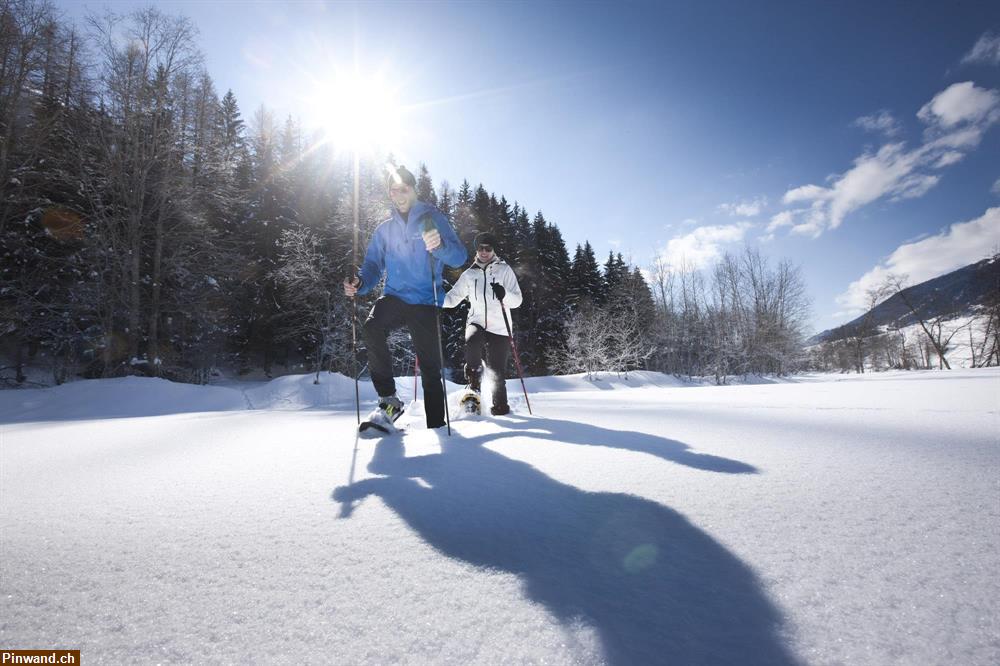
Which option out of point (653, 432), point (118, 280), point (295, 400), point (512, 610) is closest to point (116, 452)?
point (512, 610)

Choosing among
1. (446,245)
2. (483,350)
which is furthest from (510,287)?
(446,245)

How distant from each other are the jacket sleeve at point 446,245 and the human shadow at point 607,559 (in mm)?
1746

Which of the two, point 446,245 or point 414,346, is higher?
point 446,245

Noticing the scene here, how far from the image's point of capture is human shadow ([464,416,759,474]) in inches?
52.7

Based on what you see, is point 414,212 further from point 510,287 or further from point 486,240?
point 510,287

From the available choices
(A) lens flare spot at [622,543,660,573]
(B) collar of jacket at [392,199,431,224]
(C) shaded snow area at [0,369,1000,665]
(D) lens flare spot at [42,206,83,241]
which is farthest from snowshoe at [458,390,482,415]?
(D) lens flare spot at [42,206,83,241]

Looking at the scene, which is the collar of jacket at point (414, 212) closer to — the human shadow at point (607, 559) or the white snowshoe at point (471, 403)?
the white snowshoe at point (471, 403)

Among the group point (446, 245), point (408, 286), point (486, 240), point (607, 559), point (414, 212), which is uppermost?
point (486, 240)

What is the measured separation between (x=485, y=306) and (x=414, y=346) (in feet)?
4.41

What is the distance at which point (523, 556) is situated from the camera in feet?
2.53

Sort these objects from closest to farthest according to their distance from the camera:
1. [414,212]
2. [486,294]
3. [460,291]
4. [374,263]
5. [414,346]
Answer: [414,346]
[414,212]
[374,263]
[486,294]
[460,291]

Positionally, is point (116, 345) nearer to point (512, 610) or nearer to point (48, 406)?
point (48, 406)

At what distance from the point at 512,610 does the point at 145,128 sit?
1581 centimetres

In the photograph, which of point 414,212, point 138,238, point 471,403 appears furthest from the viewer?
point 138,238
